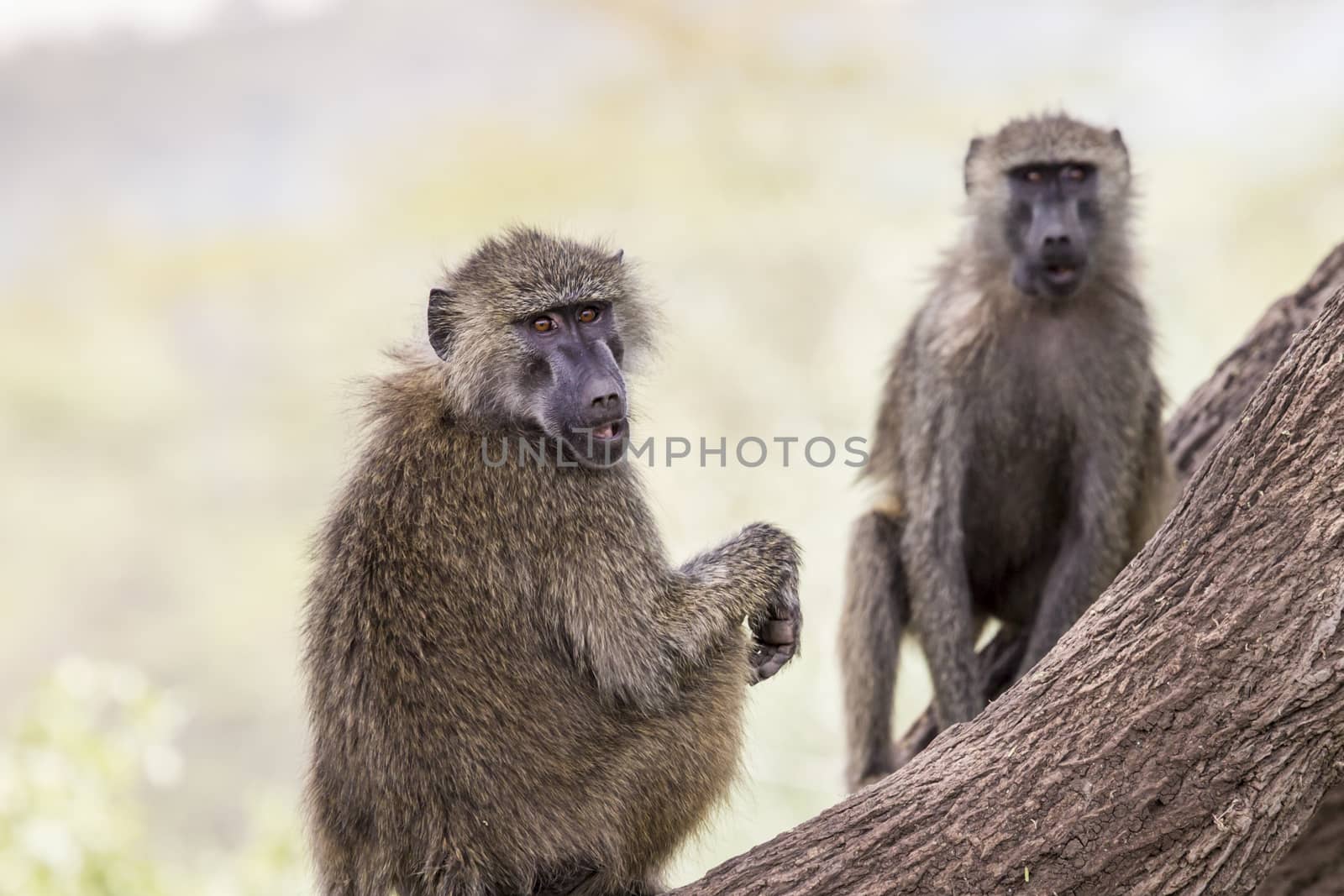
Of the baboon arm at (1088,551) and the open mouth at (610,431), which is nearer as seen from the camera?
the open mouth at (610,431)

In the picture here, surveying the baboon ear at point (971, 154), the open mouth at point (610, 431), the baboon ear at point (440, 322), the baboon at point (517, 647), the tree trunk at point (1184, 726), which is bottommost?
the tree trunk at point (1184, 726)

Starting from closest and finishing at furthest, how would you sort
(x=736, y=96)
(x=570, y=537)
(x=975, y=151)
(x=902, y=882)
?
(x=902, y=882)
(x=570, y=537)
(x=975, y=151)
(x=736, y=96)

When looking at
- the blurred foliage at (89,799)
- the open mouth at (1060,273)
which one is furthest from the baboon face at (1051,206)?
the blurred foliage at (89,799)

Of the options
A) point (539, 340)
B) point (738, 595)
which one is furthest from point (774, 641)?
point (539, 340)

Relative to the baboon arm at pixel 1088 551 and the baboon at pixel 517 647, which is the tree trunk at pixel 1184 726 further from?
the baboon arm at pixel 1088 551

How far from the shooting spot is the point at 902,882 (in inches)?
119

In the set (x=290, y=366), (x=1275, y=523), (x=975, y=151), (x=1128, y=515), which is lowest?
(x=1275, y=523)

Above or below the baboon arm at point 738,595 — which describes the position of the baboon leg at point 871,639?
above

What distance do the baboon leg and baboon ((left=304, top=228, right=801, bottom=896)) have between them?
4.15 ft

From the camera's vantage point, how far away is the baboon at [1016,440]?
4.86 meters

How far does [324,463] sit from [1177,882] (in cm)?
982

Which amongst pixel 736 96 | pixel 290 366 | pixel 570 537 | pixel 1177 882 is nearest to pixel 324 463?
pixel 290 366

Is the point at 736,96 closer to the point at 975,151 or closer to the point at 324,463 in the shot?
the point at 324,463

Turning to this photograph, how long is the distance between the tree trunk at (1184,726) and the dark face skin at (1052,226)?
1926 mm
